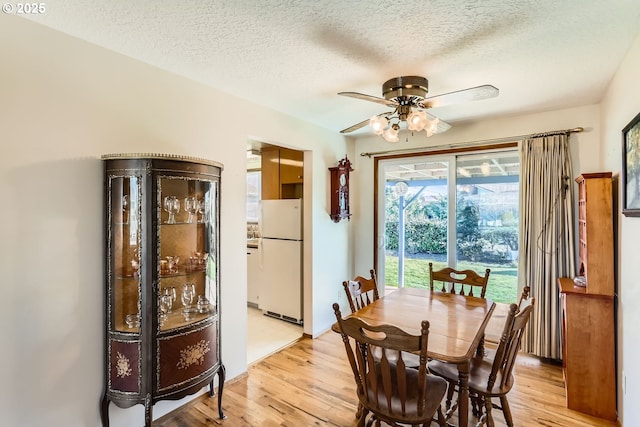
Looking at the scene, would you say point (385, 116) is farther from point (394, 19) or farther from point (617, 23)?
point (617, 23)

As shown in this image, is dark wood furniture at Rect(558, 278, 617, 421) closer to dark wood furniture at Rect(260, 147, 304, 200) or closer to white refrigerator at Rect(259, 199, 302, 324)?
white refrigerator at Rect(259, 199, 302, 324)

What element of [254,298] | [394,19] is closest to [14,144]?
[394,19]

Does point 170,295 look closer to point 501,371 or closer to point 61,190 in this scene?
point 61,190

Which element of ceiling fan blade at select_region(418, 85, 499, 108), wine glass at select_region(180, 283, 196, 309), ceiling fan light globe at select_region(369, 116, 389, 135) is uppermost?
ceiling fan blade at select_region(418, 85, 499, 108)

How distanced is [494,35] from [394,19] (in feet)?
1.99

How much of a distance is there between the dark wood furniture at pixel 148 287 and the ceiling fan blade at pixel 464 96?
5.08 feet

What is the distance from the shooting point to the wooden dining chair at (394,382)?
1.55m

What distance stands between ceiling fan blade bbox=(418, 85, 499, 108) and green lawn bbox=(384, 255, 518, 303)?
87.5 inches

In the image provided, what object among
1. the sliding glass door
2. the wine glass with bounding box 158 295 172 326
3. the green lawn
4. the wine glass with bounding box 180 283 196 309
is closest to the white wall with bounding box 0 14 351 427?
the wine glass with bounding box 158 295 172 326

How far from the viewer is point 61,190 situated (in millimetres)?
1818

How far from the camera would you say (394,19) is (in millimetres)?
1672

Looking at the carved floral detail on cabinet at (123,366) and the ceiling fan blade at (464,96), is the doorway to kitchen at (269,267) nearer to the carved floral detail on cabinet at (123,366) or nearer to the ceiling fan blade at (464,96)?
the carved floral detail on cabinet at (123,366)

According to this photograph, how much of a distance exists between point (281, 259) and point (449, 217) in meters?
2.12

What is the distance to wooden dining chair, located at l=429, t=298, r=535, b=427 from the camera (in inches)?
69.1
